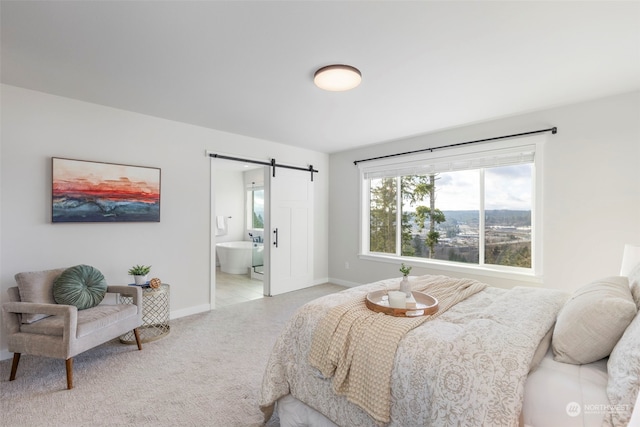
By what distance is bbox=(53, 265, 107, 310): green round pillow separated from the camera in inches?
100

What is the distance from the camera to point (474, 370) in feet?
3.97

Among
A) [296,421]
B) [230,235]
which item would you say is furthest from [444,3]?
[230,235]

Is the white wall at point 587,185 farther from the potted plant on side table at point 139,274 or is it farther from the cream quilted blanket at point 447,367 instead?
the potted plant on side table at point 139,274

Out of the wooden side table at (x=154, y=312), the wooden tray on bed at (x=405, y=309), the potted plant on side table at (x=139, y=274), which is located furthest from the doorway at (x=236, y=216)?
the wooden tray on bed at (x=405, y=309)

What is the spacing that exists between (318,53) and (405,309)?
6.21 feet

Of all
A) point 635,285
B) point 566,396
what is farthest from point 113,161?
point 635,285

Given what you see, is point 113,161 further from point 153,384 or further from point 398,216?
point 398,216

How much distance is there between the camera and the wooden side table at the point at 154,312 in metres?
3.17

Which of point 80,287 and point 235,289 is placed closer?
point 80,287

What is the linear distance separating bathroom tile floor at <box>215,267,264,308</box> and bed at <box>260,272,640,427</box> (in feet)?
9.55

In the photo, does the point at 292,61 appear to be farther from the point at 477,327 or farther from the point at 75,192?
the point at 75,192

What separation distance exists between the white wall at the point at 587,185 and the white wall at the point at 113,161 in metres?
3.88

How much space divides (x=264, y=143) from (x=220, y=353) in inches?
123
